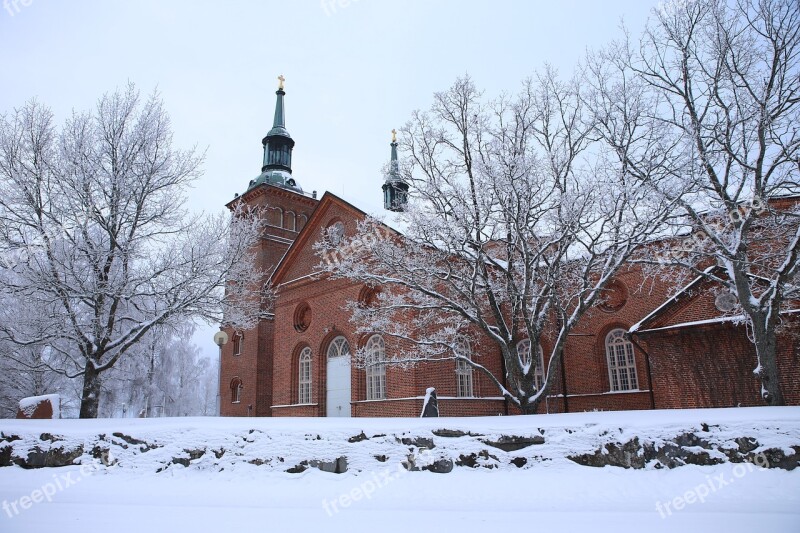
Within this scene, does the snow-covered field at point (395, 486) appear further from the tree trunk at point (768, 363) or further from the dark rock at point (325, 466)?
the tree trunk at point (768, 363)

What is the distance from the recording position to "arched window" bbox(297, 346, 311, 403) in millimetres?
23234

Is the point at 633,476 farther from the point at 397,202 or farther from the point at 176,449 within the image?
the point at 397,202

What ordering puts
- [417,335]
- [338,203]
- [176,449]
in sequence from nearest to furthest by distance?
[176,449], [417,335], [338,203]

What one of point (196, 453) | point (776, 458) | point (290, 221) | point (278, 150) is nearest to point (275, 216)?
point (290, 221)

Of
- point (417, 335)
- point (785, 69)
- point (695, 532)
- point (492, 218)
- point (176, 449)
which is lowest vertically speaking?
point (695, 532)

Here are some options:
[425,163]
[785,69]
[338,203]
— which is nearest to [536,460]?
[425,163]

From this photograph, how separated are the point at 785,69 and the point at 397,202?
9863mm

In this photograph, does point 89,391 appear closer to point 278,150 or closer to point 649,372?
point 649,372

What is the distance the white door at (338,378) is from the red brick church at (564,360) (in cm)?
4

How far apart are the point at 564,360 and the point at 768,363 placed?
35.8 feet

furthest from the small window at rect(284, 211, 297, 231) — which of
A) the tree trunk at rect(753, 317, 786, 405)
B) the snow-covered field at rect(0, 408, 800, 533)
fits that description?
the tree trunk at rect(753, 317, 786, 405)

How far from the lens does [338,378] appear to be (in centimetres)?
2211

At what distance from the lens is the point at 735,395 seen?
51.6 ft

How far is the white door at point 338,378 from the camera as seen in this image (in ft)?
71.3
